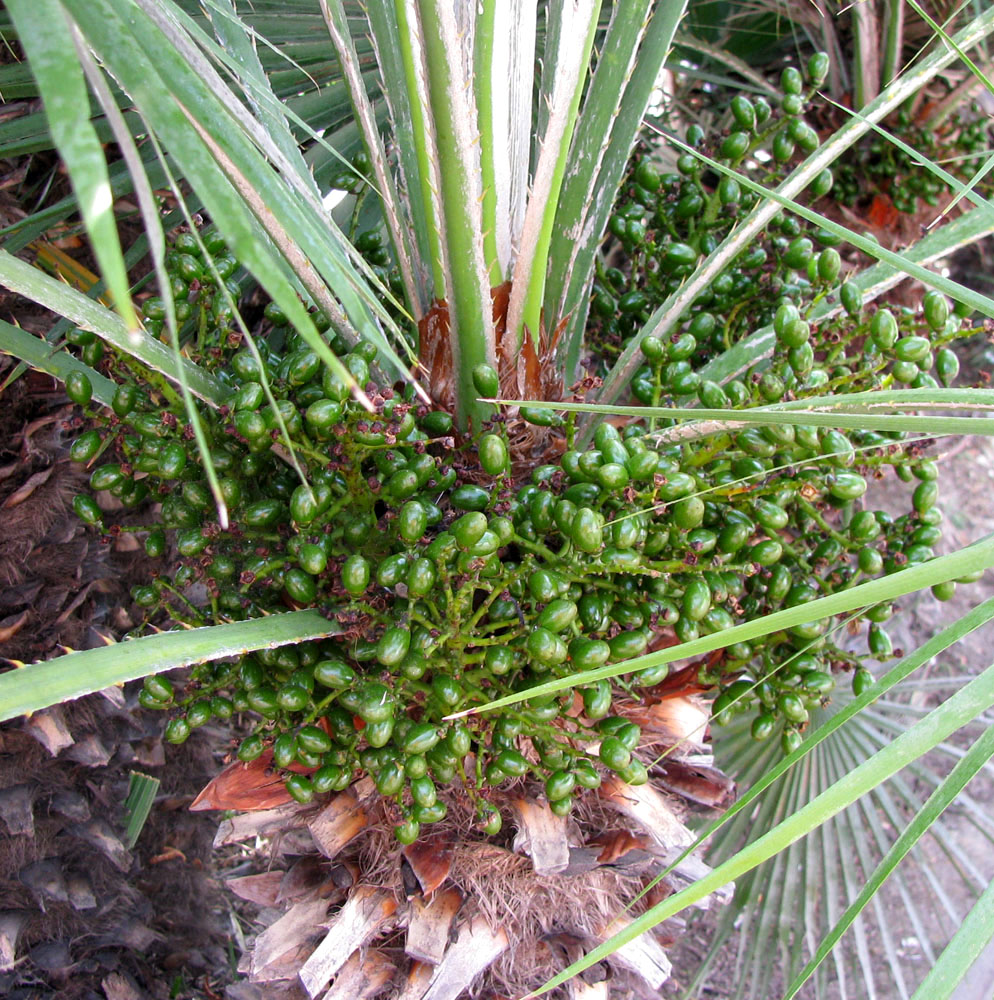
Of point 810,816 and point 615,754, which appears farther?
point 615,754

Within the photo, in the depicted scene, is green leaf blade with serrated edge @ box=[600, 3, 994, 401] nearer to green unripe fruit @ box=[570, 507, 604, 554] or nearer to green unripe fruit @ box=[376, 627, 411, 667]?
green unripe fruit @ box=[570, 507, 604, 554]

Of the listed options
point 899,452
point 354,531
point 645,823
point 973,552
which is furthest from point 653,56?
point 645,823

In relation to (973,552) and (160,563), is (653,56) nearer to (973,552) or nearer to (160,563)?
(973,552)

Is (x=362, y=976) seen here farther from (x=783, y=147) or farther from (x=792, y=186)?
(x=783, y=147)

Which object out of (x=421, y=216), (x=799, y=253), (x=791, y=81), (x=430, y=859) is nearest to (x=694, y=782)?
(x=430, y=859)

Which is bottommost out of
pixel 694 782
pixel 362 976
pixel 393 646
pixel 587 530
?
pixel 362 976

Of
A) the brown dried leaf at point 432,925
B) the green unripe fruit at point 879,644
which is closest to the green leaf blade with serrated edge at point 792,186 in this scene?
the green unripe fruit at point 879,644

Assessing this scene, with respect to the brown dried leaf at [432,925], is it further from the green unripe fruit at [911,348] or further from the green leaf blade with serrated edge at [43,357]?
the green unripe fruit at [911,348]
